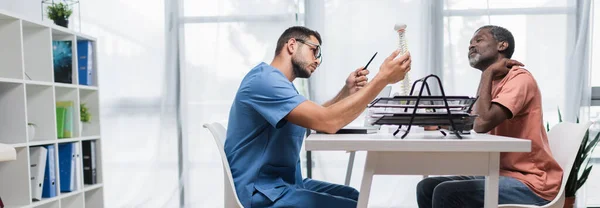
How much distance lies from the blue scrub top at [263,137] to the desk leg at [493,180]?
563mm

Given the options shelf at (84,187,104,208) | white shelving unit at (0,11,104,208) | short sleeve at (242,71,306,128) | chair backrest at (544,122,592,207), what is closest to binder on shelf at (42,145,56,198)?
white shelving unit at (0,11,104,208)

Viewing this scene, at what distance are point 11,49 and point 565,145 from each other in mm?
2295

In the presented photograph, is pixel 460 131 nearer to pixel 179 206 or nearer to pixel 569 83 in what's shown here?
pixel 569 83

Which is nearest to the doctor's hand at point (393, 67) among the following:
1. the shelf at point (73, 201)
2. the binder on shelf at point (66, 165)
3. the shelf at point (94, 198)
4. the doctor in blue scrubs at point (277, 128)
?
the doctor in blue scrubs at point (277, 128)

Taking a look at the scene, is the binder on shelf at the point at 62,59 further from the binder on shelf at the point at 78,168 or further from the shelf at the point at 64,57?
the binder on shelf at the point at 78,168

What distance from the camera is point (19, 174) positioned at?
2.43 meters

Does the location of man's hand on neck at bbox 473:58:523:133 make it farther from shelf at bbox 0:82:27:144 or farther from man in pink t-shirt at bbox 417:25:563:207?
shelf at bbox 0:82:27:144

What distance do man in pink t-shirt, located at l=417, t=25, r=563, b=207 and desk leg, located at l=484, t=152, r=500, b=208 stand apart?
26 centimetres

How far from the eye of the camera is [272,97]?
1615 millimetres

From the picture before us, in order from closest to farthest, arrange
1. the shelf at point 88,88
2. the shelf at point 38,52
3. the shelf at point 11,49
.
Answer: the shelf at point 11,49 → the shelf at point 38,52 → the shelf at point 88,88

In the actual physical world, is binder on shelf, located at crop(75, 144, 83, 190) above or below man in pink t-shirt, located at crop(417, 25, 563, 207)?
below

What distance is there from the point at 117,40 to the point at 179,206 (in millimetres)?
1217

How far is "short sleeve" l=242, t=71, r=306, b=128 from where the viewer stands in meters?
1.58

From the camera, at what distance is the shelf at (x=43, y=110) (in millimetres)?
2643
